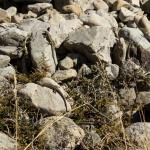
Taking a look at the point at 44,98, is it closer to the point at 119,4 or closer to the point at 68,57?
the point at 68,57

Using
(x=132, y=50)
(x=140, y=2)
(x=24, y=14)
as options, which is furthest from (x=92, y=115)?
(x=140, y=2)

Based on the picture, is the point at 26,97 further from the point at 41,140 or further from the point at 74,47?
the point at 74,47

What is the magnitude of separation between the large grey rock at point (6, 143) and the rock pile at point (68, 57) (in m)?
0.29

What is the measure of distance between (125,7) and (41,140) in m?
3.89

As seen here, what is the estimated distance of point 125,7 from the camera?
29.9 feet

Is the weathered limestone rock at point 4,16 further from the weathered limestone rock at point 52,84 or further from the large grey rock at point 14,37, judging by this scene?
the weathered limestone rock at point 52,84

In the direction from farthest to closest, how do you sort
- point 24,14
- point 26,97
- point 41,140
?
point 24,14
point 26,97
point 41,140

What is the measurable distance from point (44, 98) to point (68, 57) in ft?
3.70

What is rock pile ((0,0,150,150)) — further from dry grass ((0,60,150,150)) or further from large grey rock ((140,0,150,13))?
large grey rock ((140,0,150,13))

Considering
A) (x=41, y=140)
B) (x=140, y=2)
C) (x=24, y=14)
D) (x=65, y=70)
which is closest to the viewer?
(x=41, y=140)

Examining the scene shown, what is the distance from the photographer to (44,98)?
6820 mm

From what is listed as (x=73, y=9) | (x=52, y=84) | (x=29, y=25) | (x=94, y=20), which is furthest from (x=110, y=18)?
(x=52, y=84)

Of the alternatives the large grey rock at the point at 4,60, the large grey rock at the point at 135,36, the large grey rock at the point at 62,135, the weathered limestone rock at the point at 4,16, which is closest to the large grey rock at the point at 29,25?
the weathered limestone rock at the point at 4,16

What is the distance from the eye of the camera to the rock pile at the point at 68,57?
21.9 ft
